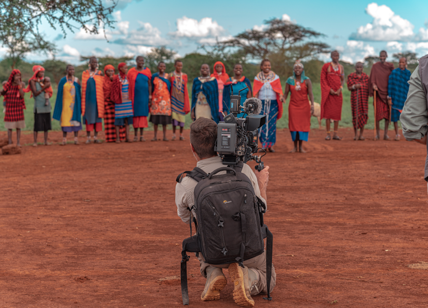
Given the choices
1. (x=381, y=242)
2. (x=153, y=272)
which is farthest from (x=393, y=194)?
(x=153, y=272)

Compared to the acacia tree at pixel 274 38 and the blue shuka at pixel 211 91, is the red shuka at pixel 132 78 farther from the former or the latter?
the acacia tree at pixel 274 38

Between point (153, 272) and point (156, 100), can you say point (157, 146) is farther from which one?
point (153, 272)

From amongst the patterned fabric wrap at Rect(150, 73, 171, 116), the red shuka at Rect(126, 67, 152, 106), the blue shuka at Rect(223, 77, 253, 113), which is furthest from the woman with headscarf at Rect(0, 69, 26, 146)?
the blue shuka at Rect(223, 77, 253, 113)

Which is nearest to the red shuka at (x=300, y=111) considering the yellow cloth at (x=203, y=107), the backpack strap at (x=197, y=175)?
the yellow cloth at (x=203, y=107)

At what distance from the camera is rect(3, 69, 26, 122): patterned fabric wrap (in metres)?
11.8

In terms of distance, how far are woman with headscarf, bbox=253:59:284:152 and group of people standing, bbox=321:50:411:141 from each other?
8.17 feet

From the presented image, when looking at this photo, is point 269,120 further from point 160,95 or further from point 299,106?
point 160,95

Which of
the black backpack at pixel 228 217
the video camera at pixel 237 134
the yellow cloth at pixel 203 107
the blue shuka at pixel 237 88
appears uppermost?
the blue shuka at pixel 237 88

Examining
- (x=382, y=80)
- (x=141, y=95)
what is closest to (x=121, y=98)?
(x=141, y=95)

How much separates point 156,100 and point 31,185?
20.9ft

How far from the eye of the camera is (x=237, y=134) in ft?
10.2

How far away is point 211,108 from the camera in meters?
12.1

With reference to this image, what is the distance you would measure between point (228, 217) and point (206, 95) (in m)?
9.14

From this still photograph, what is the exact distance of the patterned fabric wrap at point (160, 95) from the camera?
13656 millimetres
